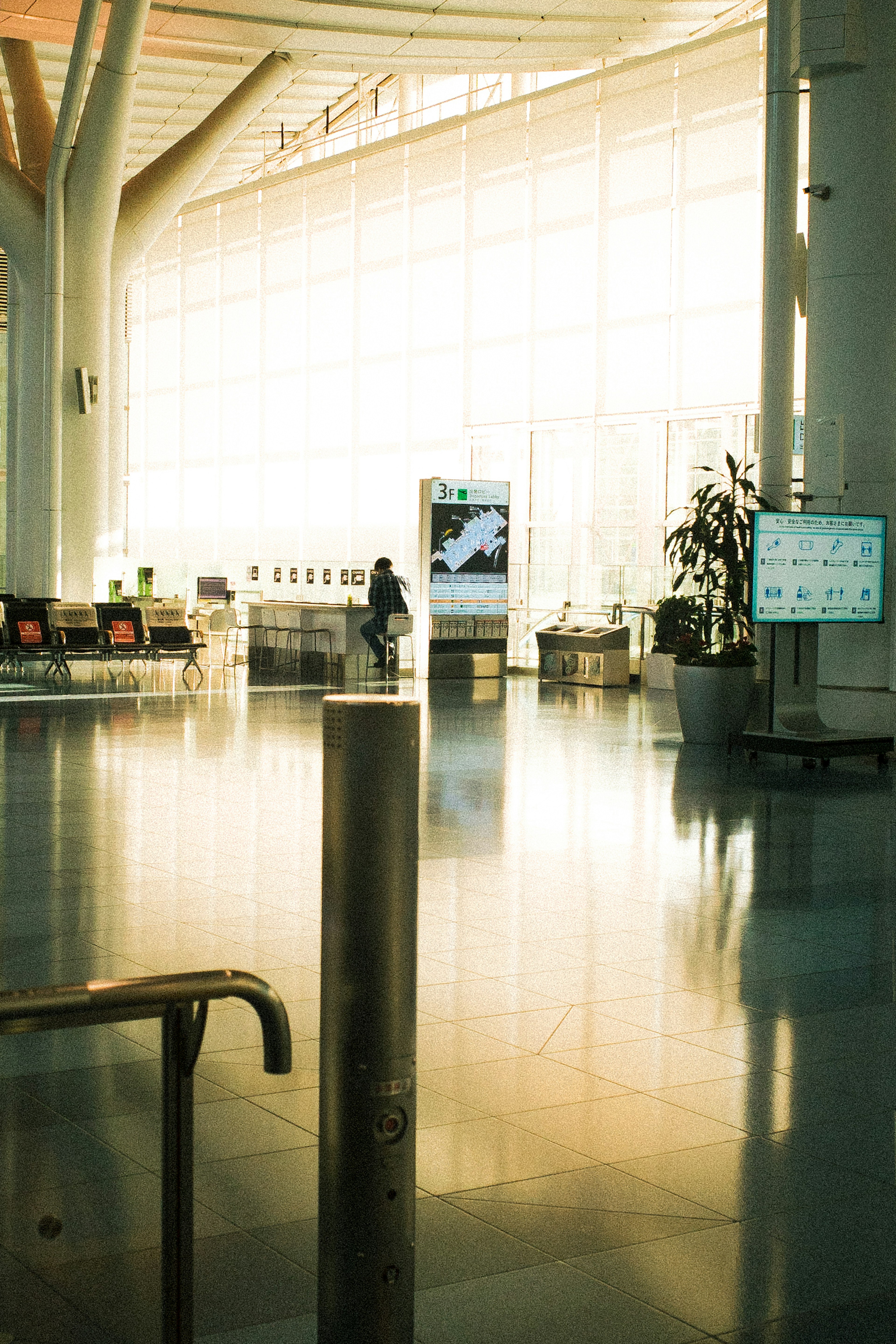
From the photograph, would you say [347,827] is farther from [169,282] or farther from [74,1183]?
[169,282]

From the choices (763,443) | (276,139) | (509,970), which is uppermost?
(276,139)

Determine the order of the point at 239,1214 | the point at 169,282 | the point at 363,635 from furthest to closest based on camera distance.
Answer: the point at 169,282
the point at 363,635
the point at 239,1214

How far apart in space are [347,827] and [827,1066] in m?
2.59

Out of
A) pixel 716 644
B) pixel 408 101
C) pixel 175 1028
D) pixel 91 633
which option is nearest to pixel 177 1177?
pixel 175 1028

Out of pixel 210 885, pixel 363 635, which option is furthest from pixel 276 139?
pixel 210 885

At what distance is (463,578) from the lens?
2128cm

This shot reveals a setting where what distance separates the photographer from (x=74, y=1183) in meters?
2.75

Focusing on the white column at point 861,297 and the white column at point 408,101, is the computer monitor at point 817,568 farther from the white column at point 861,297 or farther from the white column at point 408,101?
the white column at point 408,101

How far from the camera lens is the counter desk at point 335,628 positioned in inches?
878

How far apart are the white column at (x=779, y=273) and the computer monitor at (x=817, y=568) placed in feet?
3.52

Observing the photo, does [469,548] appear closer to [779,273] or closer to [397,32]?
[397,32]

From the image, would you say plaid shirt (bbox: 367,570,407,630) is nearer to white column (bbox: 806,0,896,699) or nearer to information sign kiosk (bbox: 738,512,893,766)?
white column (bbox: 806,0,896,699)

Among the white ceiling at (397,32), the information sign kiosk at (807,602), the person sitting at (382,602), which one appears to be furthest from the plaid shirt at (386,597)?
the information sign kiosk at (807,602)

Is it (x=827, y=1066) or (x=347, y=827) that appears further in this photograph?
(x=827, y=1066)
